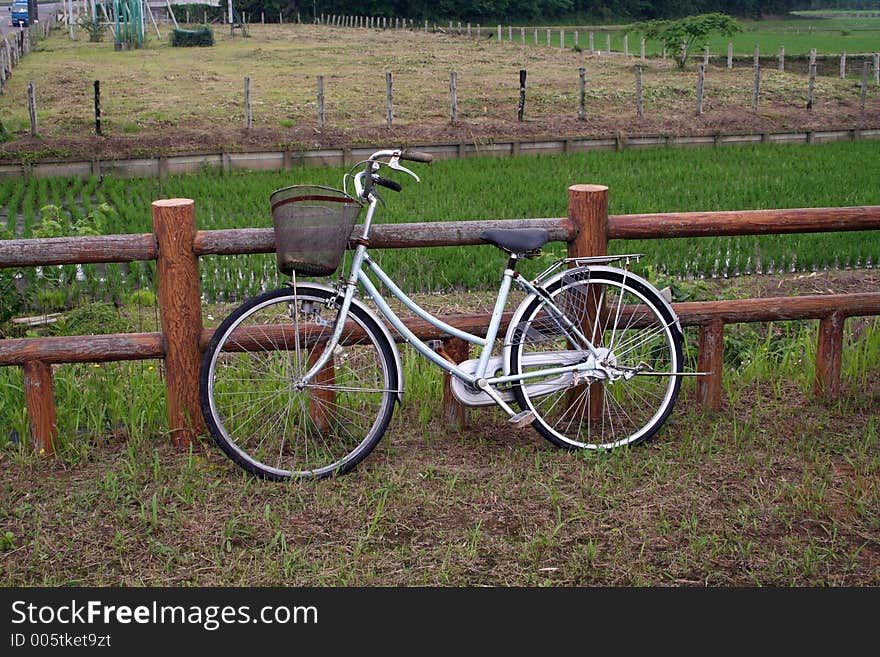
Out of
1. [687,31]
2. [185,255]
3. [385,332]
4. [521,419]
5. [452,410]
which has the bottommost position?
[452,410]

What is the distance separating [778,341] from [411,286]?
3.22m

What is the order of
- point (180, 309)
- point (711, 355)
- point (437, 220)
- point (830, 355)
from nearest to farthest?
point (180, 309) < point (711, 355) < point (830, 355) < point (437, 220)

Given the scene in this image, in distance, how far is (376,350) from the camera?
→ 4.53 metres

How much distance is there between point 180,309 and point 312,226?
791 mm

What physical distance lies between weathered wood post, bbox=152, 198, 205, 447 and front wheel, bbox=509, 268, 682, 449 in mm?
1327

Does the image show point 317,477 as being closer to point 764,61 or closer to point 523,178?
point 523,178

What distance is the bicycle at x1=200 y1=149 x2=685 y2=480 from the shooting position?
14.2ft

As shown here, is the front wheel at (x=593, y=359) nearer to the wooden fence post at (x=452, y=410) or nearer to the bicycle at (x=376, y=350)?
the bicycle at (x=376, y=350)

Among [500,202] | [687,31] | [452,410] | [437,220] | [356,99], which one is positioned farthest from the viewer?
[687,31]

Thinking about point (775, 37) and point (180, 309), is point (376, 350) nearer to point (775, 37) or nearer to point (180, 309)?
point (180, 309)

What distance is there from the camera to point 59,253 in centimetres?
456

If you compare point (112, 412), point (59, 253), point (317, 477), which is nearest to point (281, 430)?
point (317, 477)

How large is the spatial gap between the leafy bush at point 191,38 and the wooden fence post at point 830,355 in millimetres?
36391

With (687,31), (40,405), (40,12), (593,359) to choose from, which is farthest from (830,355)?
(40,12)
